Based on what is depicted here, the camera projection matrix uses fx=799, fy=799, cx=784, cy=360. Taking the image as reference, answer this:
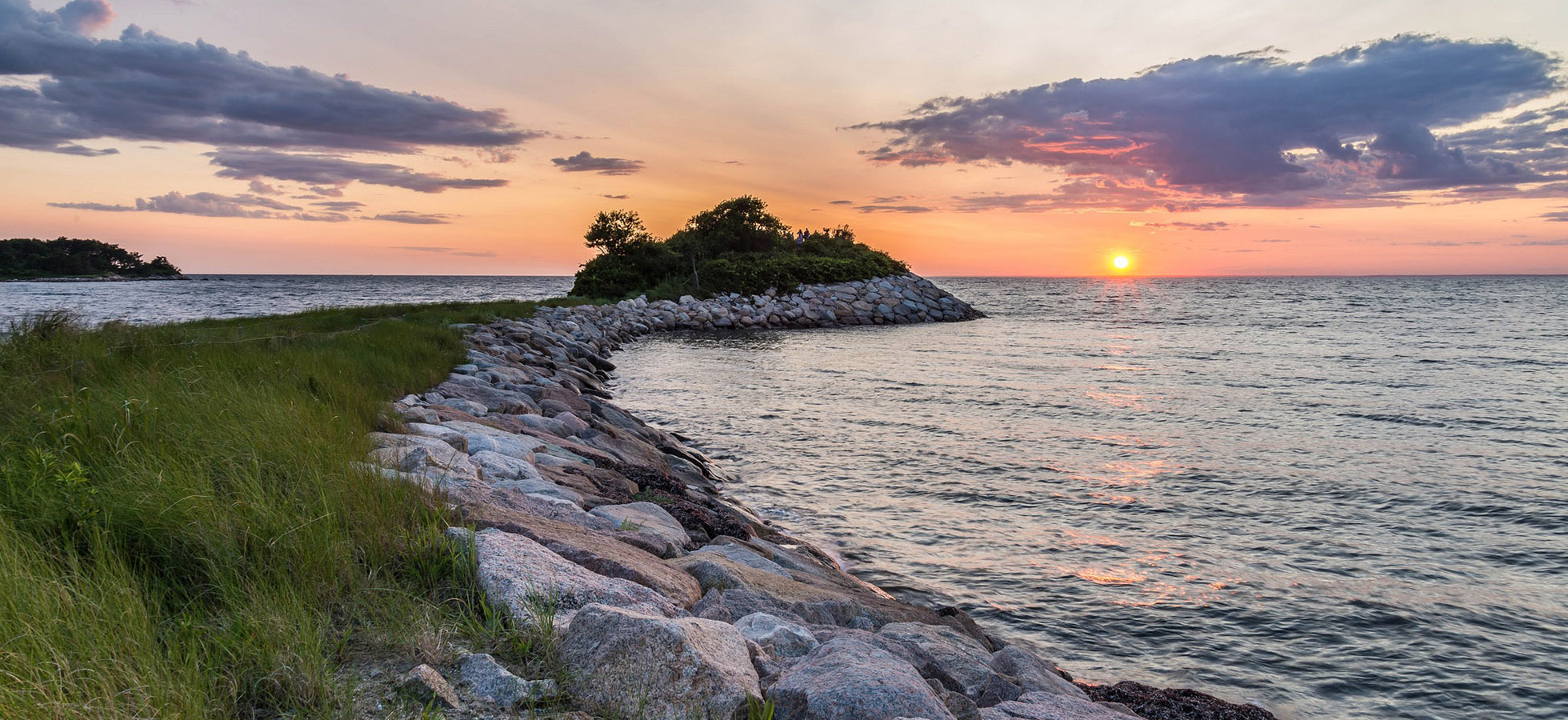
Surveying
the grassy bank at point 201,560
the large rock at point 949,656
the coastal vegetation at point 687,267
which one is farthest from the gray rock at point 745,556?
the coastal vegetation at point 687,267

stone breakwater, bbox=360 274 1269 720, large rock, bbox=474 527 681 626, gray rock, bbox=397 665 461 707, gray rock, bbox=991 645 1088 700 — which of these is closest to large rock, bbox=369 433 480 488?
stone breakwater, bbox=360 274 1269 720

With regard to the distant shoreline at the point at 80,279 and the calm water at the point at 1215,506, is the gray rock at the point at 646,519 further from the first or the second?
the distant shoreline at the point at 80,279

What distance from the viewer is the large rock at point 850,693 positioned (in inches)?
122

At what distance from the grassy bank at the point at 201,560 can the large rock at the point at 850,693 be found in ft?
4.05

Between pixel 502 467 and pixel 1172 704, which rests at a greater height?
pixel 502 467

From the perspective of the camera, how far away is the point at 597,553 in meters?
4.41

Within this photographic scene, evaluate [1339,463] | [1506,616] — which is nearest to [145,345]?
[1506,616]

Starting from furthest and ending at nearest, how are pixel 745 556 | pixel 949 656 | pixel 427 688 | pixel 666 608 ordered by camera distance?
pixel 745 556 → pixel 949 656 → pixel 666 608 → pixel 427 688

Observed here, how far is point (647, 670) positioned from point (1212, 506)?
932cm

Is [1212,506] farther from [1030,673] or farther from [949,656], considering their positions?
[949,656]

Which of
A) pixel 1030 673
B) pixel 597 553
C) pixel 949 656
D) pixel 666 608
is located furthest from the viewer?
pixel 1030 673

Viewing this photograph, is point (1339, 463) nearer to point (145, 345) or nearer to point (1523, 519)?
point (1523, 519)

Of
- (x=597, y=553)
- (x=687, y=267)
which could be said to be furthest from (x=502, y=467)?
(x=687, y=267)

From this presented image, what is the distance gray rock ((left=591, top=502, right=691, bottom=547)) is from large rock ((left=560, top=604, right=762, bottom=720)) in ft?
8.71
